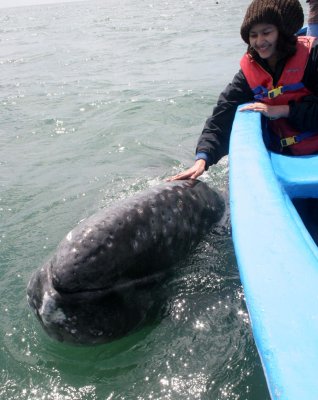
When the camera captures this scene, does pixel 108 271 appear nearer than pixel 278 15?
Yes

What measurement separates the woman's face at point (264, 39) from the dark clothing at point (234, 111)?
192mm

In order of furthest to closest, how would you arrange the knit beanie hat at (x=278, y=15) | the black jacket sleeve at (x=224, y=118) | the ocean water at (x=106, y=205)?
1. the black jacket sleeve at (x=224, y=118)
2. the knit beanie hat at (x=278, y=15)
3. the ocean water at (x=106, y=205)

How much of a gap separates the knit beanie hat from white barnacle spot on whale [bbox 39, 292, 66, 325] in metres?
2.91

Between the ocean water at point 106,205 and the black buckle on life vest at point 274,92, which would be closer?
the ocean water at point 106,205

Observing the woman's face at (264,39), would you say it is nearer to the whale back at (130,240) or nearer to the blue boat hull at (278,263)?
the blue boat hull at (278,263)

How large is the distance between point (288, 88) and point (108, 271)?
8.54 feet

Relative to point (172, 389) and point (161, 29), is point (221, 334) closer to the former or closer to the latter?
point (172, 389)

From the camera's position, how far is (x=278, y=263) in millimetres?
2324

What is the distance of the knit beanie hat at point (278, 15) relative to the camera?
12.6 ft

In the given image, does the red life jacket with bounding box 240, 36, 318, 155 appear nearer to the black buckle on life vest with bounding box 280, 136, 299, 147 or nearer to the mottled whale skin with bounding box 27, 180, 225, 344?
the black buckle on life vest with bounding box 280, 136, 299, 147

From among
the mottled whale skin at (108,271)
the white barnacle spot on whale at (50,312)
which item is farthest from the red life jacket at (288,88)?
the white barnacle spot on whale at (50,312)

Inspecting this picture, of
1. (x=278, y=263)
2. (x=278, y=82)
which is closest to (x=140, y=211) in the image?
(x=278, y=263)

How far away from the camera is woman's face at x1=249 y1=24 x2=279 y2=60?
13.0ft

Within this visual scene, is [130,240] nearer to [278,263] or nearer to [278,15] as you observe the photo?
[278,263]
